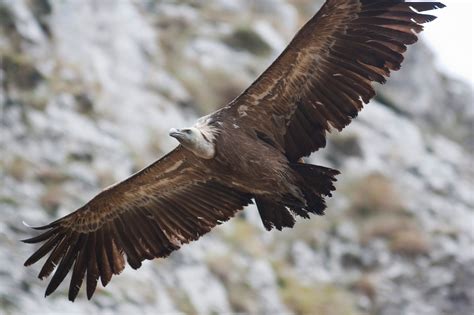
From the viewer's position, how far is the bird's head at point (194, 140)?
12773 mm

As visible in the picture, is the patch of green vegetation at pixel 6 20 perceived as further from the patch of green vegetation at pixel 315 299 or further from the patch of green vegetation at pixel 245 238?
the patch of green vegetation at pixel 315 299

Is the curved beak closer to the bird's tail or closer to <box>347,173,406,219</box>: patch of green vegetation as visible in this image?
the bird's tail

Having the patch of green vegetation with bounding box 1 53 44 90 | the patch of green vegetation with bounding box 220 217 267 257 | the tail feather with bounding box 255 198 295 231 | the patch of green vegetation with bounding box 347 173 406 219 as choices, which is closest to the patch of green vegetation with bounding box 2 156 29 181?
the patch of green vegetation with bounding box 1 53 44 90

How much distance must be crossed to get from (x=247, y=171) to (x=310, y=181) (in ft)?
2.48

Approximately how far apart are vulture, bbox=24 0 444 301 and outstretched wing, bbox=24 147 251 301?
0.02 m

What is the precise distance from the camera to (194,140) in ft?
42.0

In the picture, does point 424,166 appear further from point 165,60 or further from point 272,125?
point 272,125

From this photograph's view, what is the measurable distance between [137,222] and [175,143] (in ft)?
44.1

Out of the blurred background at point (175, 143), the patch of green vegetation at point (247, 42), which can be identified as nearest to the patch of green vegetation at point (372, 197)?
the blurred background at point (175, 143)

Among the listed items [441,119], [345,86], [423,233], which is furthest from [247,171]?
[441,119]

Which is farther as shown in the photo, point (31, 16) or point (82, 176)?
point (31, 16)

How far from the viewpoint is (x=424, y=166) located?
31688 millimetres

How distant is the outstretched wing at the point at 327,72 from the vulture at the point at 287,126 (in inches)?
0.5

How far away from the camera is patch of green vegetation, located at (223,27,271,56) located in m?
33.1
